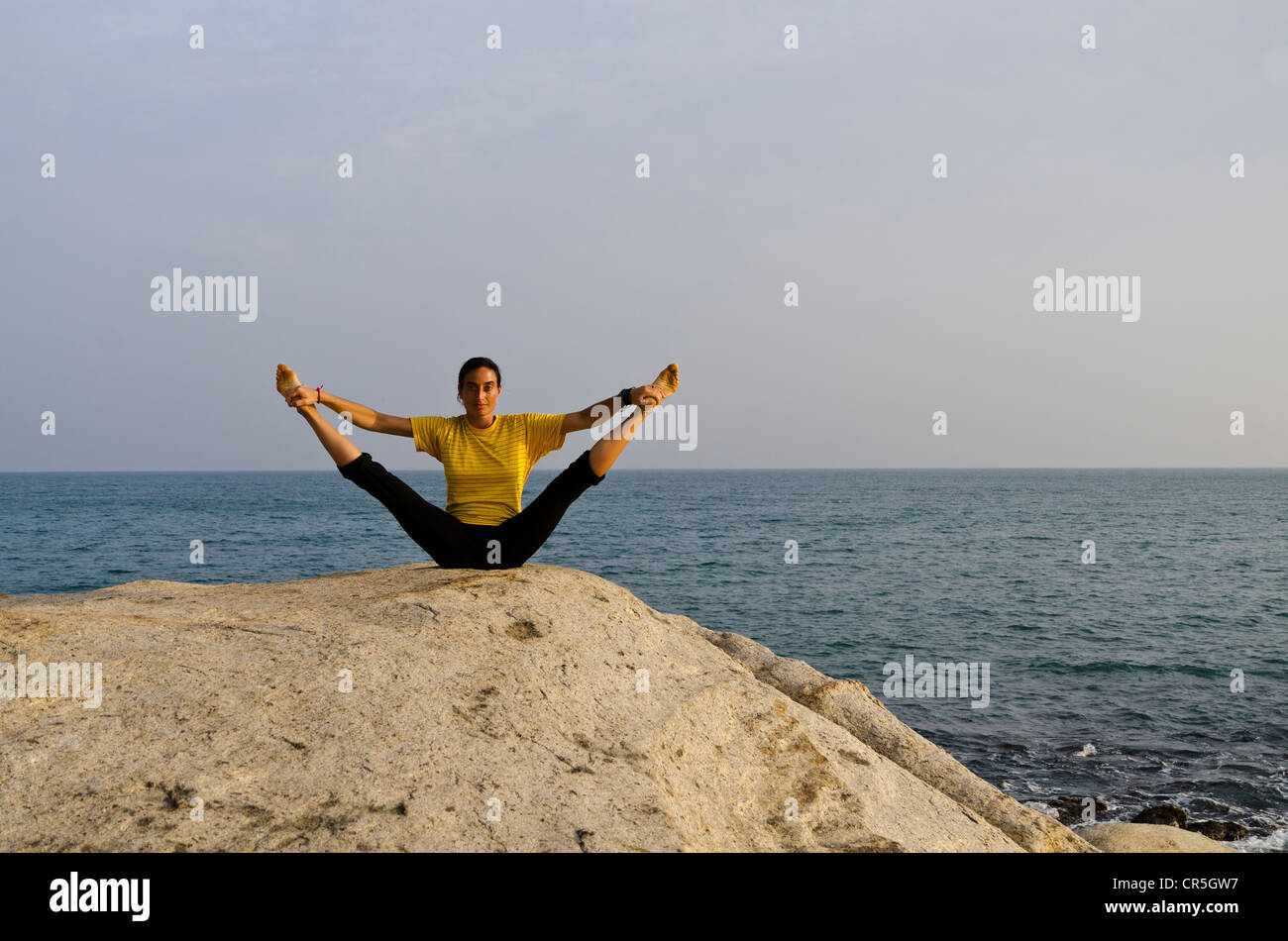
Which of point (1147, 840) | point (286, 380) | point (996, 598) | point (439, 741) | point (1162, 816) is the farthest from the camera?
point (996, 598)

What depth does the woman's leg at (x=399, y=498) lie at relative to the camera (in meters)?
6.40

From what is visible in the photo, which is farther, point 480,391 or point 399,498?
point 480,391

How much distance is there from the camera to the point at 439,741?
4.30 m

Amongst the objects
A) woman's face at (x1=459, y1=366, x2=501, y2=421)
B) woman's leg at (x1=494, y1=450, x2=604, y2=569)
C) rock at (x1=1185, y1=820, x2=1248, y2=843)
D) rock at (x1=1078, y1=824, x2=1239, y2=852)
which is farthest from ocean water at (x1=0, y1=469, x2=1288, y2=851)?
woman's face at (x1=459, y1=366, x2=501, y2=421)

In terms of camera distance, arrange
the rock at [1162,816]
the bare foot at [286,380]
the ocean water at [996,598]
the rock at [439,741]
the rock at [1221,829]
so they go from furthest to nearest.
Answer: the ocean water at [996,598]
the rock at [1162,816]
the rock at [1221,829]
the bare foot at [286,380]
the rock at [439,741]

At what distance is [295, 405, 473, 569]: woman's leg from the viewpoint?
252 inches

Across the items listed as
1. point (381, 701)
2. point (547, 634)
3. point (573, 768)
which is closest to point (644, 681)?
point (547, 634)

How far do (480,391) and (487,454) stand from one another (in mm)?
510

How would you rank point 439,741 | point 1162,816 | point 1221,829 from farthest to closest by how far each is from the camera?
point 1162,816 < point 1221,829 < point 439,741

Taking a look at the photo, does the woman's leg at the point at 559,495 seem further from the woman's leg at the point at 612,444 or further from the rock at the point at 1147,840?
the rock at the point at 1147,840

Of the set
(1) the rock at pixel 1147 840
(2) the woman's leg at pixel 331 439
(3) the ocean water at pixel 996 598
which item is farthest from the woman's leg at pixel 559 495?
(3) the ocean water at pixel 996 598

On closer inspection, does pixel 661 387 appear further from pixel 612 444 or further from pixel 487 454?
pixel 487 454

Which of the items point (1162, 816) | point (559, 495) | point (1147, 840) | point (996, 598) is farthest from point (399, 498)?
point (996, 598)

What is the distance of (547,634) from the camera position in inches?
215
